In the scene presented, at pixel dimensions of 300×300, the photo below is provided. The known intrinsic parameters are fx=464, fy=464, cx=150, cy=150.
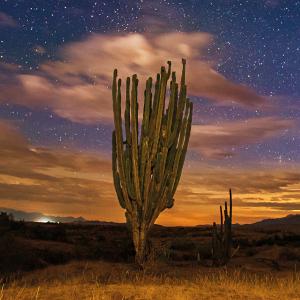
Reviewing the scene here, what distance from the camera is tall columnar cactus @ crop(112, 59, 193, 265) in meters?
13.6

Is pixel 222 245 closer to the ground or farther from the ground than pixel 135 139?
closer to the ground

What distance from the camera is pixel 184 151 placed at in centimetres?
1434

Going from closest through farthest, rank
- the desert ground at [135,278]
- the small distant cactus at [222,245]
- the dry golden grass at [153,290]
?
the dry golden grass at [153,290] → the desert ground at [135,278] → the small distant cactus at [222,245]

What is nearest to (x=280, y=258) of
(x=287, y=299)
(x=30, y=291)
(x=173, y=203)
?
(x=173, y=203)

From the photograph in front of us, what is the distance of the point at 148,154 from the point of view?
13.6m

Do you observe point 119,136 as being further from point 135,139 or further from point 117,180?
point 117,180

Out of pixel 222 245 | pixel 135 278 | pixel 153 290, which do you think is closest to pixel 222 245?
pixel 222 245

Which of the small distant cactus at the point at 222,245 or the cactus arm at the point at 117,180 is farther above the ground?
the cactus arm at the point at 117,180

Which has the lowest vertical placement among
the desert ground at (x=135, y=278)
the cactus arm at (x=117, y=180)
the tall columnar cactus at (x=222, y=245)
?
the desert ground at (x=135, y=278)

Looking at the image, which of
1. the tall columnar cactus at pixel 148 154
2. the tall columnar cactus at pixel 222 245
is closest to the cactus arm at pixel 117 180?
the tall columnar cactus at pixel 148 154

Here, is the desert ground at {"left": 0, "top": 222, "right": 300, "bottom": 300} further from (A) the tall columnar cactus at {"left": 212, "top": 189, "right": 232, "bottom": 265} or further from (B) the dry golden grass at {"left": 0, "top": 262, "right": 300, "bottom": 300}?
(A) the tall columnar cactus at {"left": 212, "top": 189, "right": 232, "bottom": 265}

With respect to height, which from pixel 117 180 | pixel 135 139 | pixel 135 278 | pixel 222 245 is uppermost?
pixel 135 139

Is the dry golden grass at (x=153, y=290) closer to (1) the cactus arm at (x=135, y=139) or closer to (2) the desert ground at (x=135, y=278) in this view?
(2) the desert ground at (x=135, y=278)

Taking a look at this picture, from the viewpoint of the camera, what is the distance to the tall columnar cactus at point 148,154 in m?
13.6
